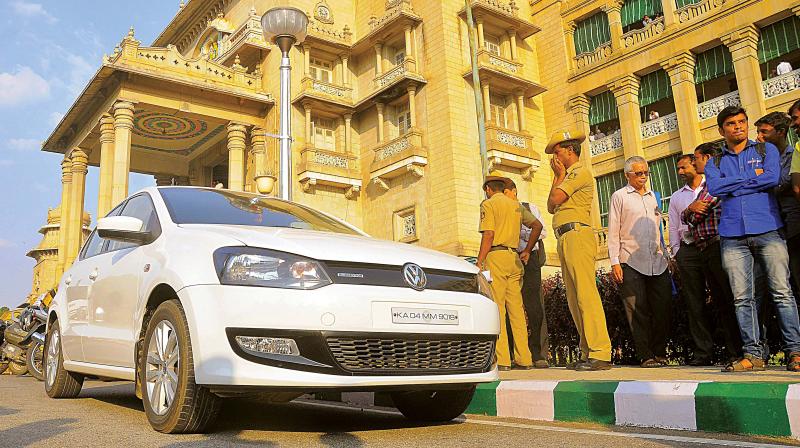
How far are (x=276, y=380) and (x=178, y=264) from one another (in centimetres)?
87

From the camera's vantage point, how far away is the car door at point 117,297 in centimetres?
376

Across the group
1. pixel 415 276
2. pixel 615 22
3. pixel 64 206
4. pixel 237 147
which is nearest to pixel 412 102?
pixel 237 147

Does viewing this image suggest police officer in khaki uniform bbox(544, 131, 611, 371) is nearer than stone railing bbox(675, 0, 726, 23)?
Yes

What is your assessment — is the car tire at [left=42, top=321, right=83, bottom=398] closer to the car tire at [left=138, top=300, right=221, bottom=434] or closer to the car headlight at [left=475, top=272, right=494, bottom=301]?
the car tire at [left=138, top=300, right=221, bottom=434]

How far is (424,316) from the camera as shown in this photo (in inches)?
124

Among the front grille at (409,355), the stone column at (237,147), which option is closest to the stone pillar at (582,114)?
the stone column at (237,147)

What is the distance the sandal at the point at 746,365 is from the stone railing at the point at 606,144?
61.8ft

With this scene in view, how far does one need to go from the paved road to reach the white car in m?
0.22

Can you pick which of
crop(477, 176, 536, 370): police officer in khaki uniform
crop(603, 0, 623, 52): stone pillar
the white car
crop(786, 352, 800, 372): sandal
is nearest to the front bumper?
the white car

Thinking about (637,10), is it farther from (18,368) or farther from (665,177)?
(18,368)

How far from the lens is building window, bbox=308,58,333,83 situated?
24.1 meters

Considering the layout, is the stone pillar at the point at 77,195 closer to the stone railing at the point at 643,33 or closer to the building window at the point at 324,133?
the building window at the point at 324,133

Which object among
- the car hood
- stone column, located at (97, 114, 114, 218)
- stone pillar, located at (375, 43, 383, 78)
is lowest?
the car hood

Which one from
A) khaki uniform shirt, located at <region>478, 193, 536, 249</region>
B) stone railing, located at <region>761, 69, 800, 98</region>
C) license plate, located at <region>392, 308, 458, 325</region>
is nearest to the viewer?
license plate, located at <region>392, 308, 458, 325</region>
